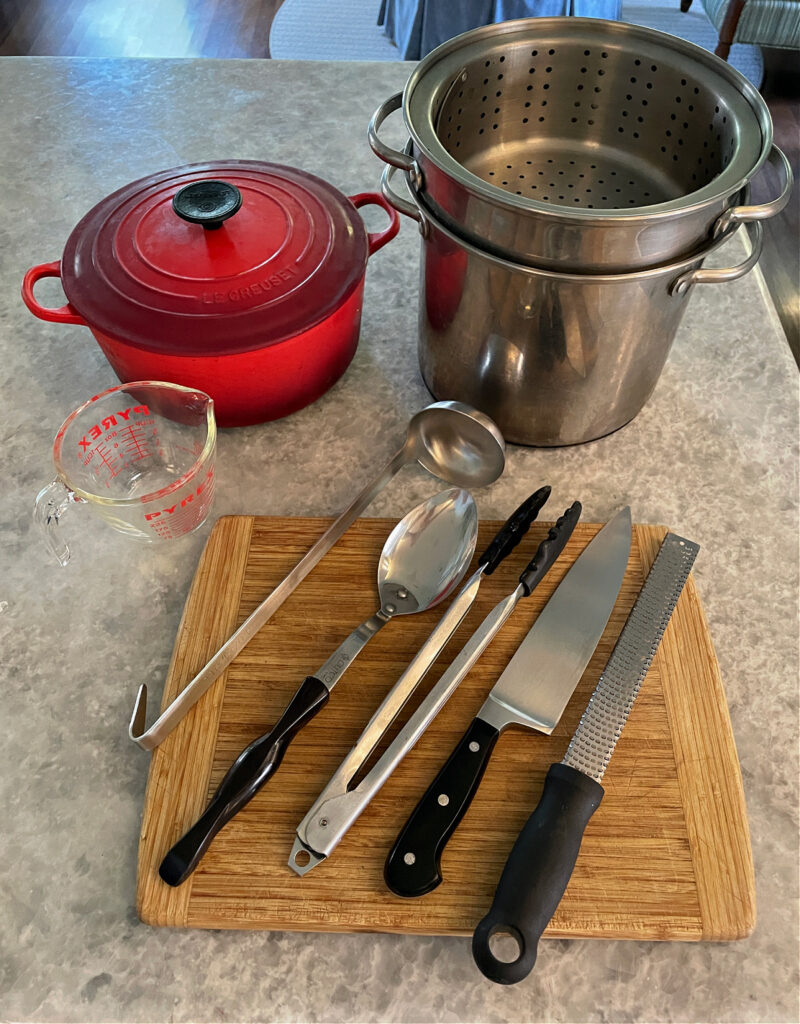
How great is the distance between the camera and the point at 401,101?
1.75ft

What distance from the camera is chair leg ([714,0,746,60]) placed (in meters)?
1.98

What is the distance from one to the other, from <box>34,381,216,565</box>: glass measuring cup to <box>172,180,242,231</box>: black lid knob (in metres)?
0.12

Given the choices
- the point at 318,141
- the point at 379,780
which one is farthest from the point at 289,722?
→ the point at 318,141

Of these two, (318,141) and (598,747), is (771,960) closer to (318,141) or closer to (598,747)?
(598,747)

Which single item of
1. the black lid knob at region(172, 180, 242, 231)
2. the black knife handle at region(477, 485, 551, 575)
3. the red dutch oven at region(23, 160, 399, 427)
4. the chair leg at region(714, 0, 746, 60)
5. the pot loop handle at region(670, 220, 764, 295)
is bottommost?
the chair leg at region(714, 0, 746, 60)

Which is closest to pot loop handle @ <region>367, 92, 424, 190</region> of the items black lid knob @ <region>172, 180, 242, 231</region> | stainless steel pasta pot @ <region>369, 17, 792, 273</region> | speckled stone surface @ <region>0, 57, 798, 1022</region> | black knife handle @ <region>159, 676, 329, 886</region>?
stainless steel pasta pot @ <region>369, 17, 792, 273</region>

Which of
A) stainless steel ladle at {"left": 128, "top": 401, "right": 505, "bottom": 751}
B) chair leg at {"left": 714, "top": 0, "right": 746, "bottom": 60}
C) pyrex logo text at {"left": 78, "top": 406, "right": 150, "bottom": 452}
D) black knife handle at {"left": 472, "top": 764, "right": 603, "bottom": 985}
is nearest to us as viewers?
black knife handle at {"left": 472, "top": 764, "right": 603, "bottom": 985}

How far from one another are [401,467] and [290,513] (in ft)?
0.32

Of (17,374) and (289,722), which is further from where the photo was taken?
(17,374)

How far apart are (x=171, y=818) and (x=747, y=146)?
532 millimetres

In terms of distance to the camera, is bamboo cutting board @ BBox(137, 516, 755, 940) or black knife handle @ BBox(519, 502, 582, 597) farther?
black knife handle @ BBox(519, 502, 582, 597)

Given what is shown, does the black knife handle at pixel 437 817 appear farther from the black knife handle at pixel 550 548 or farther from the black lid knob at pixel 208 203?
the black lid knob at pixel 208 203

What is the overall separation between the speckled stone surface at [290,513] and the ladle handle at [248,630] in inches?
0.9

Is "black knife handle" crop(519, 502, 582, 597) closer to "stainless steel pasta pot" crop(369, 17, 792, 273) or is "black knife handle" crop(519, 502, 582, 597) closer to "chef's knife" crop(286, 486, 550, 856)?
"chef's knife" crop(286, 486, 550, 856)
